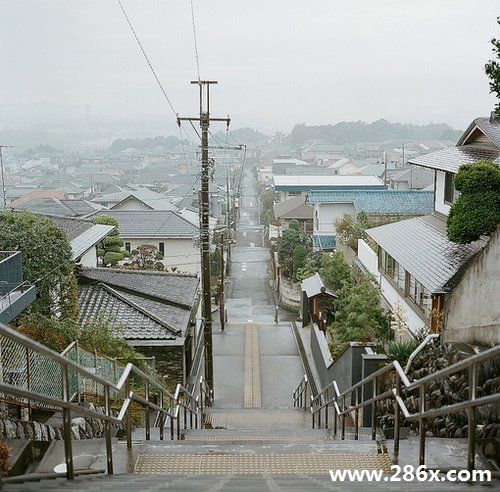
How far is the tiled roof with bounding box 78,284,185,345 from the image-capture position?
14.9 metres

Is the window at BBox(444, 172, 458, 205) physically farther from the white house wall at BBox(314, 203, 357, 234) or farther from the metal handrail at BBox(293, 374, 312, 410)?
the white house wall at BBox(314, 203, 357, 234)

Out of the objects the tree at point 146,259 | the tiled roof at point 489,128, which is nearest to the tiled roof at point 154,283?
the tree at point 146,259

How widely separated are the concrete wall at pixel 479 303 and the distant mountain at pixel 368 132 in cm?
16329

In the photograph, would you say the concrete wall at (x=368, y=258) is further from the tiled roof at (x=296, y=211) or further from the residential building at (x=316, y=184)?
the residential building at (x=316, y=184)

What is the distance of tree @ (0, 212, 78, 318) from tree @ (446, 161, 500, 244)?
28.1 ft

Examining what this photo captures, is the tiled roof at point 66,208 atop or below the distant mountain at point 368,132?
below

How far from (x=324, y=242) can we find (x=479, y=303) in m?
24.7

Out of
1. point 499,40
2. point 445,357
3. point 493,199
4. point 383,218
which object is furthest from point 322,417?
point 383,218

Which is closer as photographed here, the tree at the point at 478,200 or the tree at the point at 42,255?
the tree at the point at 478,200

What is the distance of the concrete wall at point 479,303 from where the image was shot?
8.84 meters

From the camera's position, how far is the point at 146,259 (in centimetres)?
2848

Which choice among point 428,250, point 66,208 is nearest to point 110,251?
point 428,250

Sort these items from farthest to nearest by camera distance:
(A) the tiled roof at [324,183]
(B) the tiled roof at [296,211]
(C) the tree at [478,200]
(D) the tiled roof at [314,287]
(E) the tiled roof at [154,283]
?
(A) the tiled roof at [324,183], (B) the tiled roof at [296,211], (D) the tiled roof at [314,287], (E) the tiled roof at [154,283], (C) the tree at [478,200]

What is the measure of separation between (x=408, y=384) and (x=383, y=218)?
80.4ft
